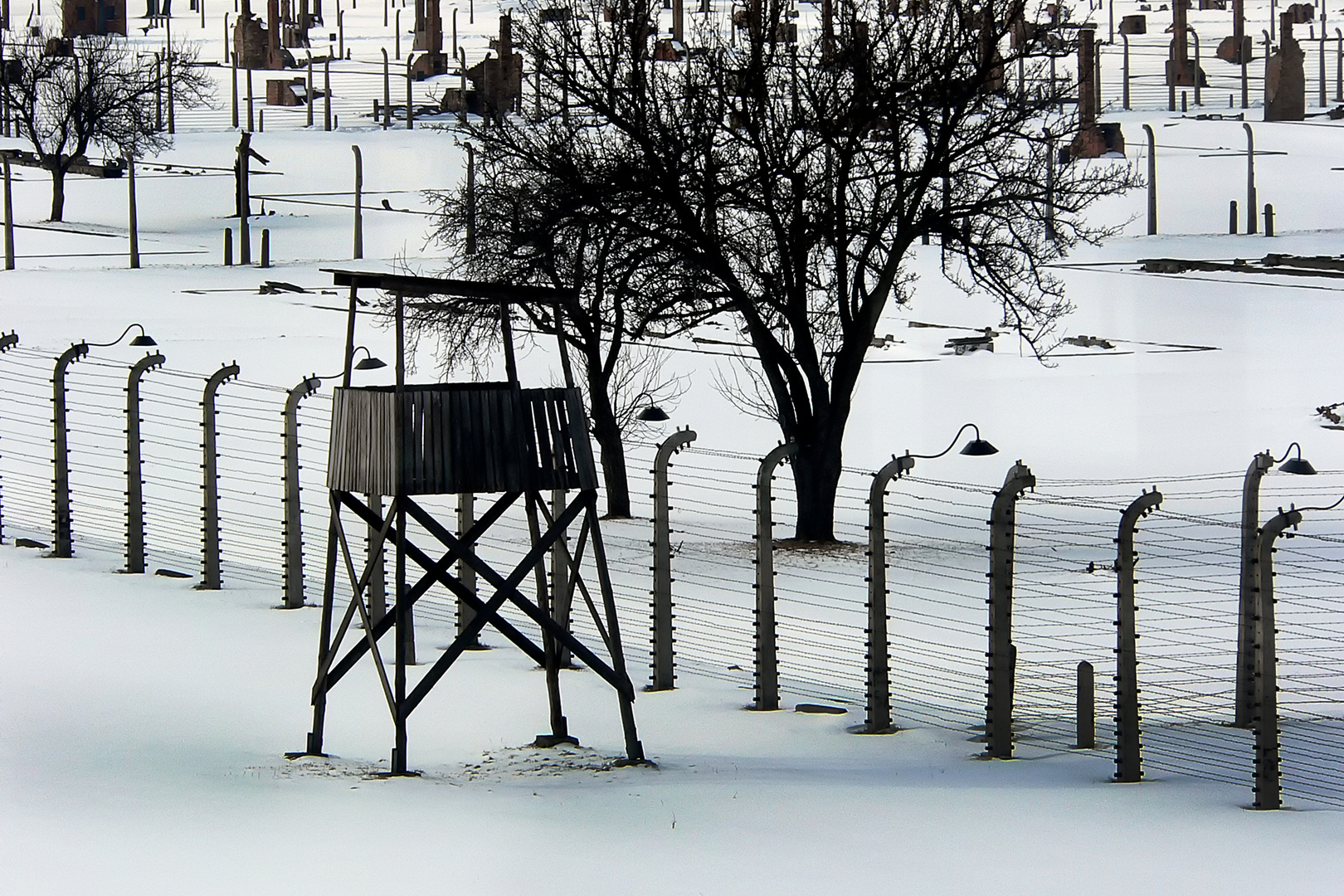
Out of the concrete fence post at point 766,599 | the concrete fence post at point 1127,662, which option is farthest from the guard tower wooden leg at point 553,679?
the concrete fence post at point 1127,662

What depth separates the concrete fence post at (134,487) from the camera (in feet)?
44.2

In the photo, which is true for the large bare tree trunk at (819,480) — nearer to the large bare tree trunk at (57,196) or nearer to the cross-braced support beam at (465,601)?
the cross-braced support beam at (465,601)

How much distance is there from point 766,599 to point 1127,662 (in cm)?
217

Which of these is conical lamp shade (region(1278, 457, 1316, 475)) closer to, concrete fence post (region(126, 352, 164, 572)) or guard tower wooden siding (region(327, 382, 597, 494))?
concrete fence post (region(126, 352, 164, 572))

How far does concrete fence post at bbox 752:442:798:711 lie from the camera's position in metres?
10.4

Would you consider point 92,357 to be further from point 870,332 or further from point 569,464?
point 569,464

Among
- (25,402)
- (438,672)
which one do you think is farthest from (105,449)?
(438,672)

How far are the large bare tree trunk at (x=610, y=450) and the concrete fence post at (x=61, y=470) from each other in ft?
16.3

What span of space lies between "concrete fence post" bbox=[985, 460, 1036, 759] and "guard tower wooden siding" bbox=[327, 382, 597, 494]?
2.15 metres

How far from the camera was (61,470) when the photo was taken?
46.6 feet

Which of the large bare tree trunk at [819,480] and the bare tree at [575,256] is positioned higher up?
the bare tree at [575,256]

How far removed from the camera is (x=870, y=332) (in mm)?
17828

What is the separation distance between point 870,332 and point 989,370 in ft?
26.7

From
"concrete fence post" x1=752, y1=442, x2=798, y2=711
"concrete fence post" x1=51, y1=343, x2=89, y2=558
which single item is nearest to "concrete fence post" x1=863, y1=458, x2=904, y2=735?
"concrete fence post" x1=752, y1=442, x2=798, y2=711
